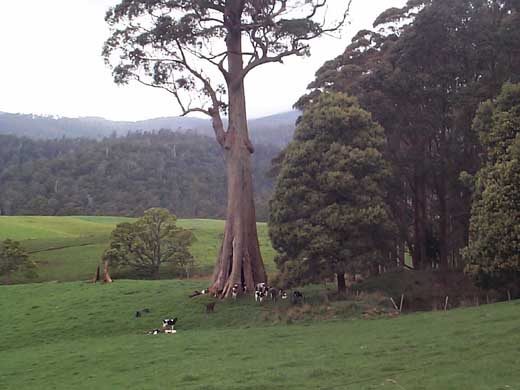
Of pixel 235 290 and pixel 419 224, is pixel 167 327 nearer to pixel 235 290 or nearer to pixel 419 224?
pixel 235 290

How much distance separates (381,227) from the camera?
26.9 metres

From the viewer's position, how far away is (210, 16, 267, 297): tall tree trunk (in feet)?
94.6

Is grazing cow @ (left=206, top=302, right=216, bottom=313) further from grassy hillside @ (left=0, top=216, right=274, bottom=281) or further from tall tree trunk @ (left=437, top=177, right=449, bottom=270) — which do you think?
grassy hillside @ (left=0, top=216, right=274, bottom=281)

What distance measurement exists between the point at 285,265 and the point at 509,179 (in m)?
10.9

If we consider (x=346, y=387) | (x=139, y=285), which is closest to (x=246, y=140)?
(x=139, y=285)

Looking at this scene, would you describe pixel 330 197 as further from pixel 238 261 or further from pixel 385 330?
pixel 385 330

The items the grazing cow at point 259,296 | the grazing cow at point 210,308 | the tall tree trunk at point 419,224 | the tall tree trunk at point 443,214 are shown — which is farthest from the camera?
the tall tree trunk at point 419,224

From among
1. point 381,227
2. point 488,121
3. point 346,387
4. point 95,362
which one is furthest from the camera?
point 381,227

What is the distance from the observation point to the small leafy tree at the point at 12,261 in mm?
46656

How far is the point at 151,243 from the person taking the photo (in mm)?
48719

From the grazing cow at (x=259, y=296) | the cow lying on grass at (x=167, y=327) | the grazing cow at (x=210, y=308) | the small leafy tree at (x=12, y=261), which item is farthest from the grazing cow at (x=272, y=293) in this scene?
the small leafy tree at (x=12, y=261)

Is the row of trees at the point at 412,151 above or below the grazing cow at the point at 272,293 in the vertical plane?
above

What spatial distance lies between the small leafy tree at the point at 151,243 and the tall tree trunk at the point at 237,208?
62.2 ft

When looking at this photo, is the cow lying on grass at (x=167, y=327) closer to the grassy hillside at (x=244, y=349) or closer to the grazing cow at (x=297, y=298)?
the grassy hillside at (x=244, y=349)
